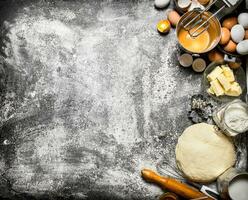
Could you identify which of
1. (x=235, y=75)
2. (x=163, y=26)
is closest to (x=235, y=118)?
(x=235, y=75)

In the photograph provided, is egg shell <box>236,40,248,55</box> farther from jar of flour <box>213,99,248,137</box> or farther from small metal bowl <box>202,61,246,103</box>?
jar of flour <box>213,99,248,137</box>

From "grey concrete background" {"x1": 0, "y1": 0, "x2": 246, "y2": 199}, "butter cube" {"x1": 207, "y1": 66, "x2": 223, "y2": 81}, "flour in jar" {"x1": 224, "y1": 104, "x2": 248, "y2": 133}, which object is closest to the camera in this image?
"flour in jar" {"x1": 224, "y1": 104, "x2": 248, "y2": 133}

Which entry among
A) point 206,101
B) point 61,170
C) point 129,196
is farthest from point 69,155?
point 206,101

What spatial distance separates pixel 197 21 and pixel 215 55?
0.64 feet

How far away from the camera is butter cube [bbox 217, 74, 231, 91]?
1906mm

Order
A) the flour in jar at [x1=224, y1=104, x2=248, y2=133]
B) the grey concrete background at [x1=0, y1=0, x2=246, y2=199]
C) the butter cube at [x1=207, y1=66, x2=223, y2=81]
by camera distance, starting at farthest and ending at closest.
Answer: the grey concrete background at [x1=0, y1=0, x2=246, y2=199], the butter cube at [x1=207, y1=66, x2=223, y2=81], the flour in jar at [x1=224, y1=104, x2=248, y2=133]

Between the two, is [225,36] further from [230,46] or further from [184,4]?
[184,4]

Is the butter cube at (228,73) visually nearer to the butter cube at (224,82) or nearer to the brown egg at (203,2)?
the butter cube at (224,82)

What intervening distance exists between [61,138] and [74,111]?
16 centimetres

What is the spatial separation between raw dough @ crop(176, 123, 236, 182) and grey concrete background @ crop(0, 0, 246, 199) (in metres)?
0.10

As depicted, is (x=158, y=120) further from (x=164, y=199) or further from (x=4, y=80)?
(x=4, y=80)

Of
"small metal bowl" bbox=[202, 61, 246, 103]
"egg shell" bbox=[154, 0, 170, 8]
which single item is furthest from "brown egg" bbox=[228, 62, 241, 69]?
"egg shell" bbox=[154, 0, 170, 8]

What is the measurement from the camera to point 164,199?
195cm

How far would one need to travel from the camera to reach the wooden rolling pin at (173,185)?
1912 mm
